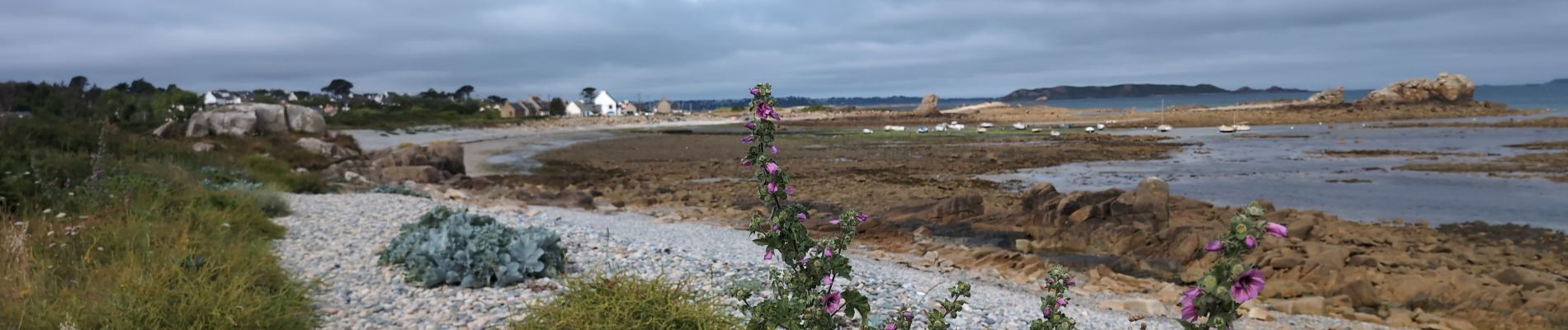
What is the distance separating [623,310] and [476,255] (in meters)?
1.79

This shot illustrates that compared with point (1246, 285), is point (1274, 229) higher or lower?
higher

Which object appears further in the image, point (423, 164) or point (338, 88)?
point (338, 88)

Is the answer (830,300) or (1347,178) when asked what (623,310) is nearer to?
(830,300)

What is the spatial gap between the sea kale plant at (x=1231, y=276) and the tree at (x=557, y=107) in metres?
102

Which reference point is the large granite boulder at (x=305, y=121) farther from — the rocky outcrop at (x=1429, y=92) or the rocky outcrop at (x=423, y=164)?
the rocky outcrop at (x=1429, y=92)

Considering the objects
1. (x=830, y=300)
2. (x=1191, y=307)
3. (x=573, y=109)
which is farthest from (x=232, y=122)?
(x=573, y=109)

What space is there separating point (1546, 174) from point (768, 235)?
27.4 metres

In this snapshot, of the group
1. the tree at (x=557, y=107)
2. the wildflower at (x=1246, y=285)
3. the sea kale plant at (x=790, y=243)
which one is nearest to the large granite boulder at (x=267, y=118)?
the sea kale plant at (x=790, y=243)

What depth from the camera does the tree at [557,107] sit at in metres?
101

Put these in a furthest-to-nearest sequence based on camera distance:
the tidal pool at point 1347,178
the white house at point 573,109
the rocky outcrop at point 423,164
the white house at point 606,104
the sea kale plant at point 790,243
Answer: the white house at point 606,104 → the white house at point 573,109 → the rocky outcrop at point 423,164 → the tidal pool at point 1347,178 → the sea kale plant at point 790,243

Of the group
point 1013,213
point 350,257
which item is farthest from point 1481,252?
point 350,257

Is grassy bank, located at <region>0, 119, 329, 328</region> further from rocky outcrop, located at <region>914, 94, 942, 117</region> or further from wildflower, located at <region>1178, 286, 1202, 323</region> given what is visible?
rocky outcrop, located at <region>914, 94, 942, 117</region>

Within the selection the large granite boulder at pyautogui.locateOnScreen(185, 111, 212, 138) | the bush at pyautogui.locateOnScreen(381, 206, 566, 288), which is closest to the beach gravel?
the bush at pyautogui.locateOnScreen(381, 206, 566, 288)

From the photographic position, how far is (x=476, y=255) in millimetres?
6027
